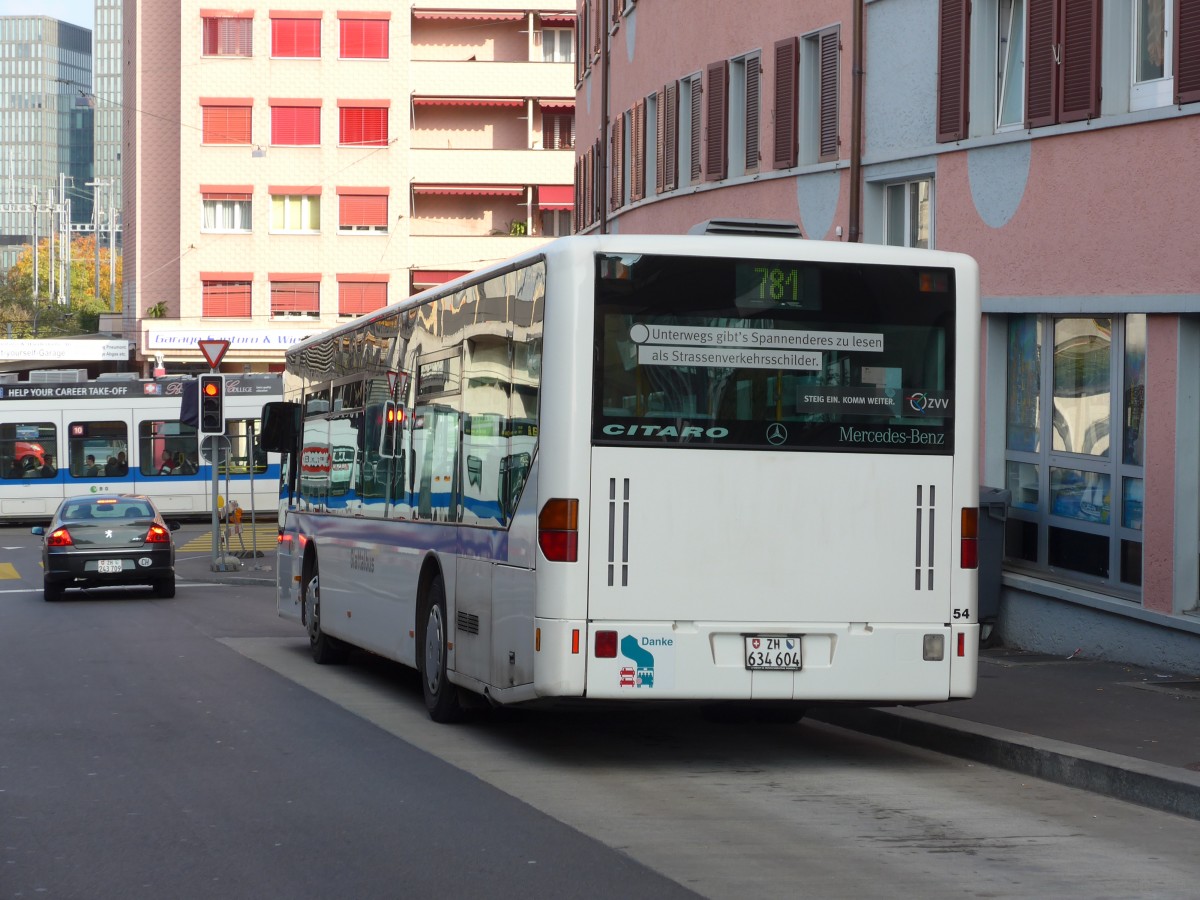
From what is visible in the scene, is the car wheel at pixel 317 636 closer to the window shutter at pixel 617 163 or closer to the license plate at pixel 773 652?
the license plate at pixel 773 652

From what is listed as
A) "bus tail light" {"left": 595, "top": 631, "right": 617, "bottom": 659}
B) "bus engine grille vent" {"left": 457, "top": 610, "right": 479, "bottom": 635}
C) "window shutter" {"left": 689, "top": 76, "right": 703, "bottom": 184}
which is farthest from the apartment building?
"bus tail light" {"left": 595, "top": 631, "right": 617, "bottom": 659}

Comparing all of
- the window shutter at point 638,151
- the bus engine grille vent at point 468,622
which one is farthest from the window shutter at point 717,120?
the bus engine grille vent at point 468,622

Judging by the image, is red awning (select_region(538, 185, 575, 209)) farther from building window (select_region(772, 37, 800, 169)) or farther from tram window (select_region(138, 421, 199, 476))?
building window (select_region(772, 37, 800, 169))

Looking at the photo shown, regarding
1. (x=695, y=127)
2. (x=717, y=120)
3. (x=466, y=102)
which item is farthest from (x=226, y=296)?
(x=717, y=120)

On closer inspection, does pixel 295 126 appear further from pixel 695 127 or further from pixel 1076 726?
pixel 1076 726

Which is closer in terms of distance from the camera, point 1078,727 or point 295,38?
point 1078,727

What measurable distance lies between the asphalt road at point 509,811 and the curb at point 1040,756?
13 centimetres

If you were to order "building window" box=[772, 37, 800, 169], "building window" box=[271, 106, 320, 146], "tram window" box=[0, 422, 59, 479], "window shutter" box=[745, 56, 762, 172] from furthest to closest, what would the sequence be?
"building window" box=[271, 106, 320, 146]
"tram window" box=[0, 422, 59, 479]
"window shutter" box=[745, 56, 762, 172]
"building window" box=[772, 37, 800, 169]

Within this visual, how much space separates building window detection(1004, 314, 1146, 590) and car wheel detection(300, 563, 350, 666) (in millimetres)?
6181

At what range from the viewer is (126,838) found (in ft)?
26.6

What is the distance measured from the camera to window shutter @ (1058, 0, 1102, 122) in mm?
15742

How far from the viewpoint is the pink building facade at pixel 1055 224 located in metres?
14.7

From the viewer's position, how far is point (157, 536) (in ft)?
87.8

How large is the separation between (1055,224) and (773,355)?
7.17 m
